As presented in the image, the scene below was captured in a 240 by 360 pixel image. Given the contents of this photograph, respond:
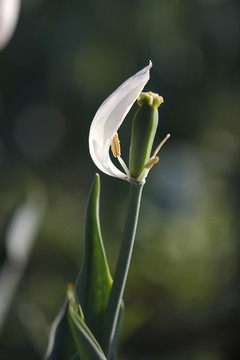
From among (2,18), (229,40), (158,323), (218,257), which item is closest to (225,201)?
(218,257)

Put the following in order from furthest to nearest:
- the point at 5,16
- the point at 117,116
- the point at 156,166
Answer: the point at 156,166 → the point at 5,16 → the point at 117,116

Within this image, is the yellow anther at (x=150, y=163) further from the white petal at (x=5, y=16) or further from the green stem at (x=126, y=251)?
the white petal at (x=5, y=16)

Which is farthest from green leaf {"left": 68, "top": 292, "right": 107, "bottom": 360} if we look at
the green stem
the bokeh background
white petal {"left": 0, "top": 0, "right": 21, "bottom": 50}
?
the bokeh background

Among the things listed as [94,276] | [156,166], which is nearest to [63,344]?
[94,276]

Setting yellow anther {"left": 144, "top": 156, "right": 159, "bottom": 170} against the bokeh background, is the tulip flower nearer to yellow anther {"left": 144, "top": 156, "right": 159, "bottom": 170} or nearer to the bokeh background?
yellow anther {"left": 144, "top": 156, "right": 159, "bottom": 170}

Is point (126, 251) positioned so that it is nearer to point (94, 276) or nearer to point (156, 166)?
point (94, 276)
